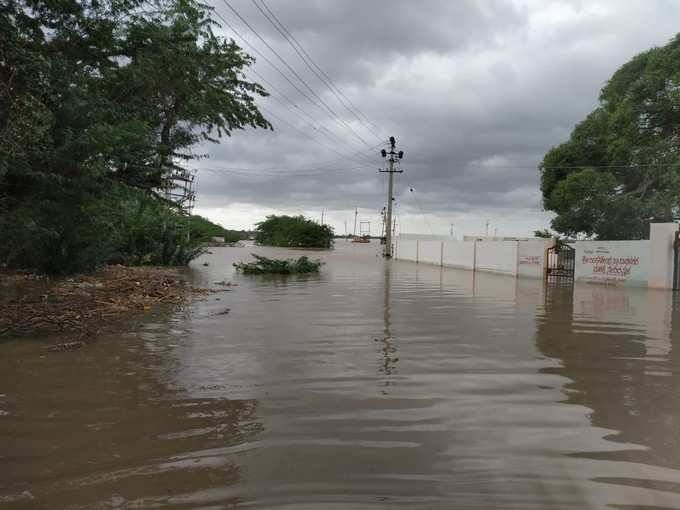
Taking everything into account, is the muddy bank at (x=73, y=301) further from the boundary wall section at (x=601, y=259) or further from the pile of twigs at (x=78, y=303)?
the boundary wall section at (x=601, y=259)

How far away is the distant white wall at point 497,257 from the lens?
27.1m

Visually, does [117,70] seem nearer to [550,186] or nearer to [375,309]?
[375,309]

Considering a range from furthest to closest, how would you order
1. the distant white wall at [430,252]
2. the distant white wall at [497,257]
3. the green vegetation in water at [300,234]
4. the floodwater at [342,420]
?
the green vegetation in water at [300,234], the distant white wall at [430,252], the distant white wall at [497,257], the floodwater at [342,420]

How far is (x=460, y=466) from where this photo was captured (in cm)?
374

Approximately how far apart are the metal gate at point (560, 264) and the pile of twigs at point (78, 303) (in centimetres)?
1554

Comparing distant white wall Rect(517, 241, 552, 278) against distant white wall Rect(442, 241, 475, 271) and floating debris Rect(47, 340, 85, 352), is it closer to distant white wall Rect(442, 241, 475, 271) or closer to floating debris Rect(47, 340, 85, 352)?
distant white wall Rect(442, 241, 475, 271)

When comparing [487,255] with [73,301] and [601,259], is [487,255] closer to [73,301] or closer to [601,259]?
[601,259]

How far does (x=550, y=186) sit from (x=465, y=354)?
90.4 ft

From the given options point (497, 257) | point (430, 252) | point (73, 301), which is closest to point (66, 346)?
point (73, 301)

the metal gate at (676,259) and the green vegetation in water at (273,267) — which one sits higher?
the metal gate at (676,259)

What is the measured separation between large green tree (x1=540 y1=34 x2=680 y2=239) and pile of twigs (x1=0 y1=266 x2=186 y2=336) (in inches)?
826

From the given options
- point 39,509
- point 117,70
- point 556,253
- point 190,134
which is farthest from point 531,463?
point 556,253

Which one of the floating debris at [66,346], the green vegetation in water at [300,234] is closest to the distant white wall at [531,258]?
the floating debris at [66,346]

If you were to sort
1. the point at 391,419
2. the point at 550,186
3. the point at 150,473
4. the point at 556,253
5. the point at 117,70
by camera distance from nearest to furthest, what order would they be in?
1. the point at 150,473
2. the point at 391,419
3. the point at 117,70
4. the point at 556,253
5. the point at 550,186
